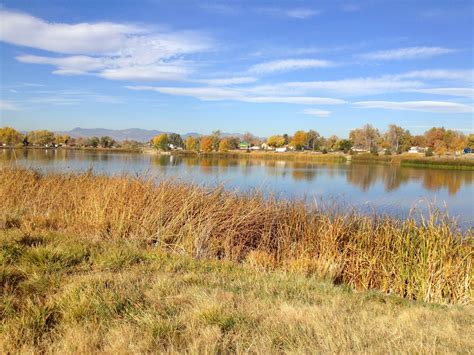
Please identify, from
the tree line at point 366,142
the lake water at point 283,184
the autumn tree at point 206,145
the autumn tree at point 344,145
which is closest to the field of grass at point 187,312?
the lake water at point 283,184

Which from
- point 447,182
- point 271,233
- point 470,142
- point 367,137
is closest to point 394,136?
point 367,137

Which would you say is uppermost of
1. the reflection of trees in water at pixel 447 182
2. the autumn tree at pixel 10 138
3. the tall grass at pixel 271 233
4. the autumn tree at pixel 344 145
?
the autumn tree at pixel 344 145

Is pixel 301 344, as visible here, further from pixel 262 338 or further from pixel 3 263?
pixel 3 263

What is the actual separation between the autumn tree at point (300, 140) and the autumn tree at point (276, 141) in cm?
1706

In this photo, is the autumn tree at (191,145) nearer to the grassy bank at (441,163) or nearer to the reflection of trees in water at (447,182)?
the grassy bank at (441,163)

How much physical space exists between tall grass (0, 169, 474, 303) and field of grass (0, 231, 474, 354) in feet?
5.60

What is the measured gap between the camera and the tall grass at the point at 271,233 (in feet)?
22.1

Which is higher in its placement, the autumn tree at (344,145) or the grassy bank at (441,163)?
the autumn tree at (344,145)

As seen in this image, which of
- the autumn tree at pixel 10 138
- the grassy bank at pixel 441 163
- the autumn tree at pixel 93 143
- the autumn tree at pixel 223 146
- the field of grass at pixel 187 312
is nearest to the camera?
the field of grass at pixel 187 312

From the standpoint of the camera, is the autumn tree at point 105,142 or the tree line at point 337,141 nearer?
the tree line at point 337,141

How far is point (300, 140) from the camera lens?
12731 cm

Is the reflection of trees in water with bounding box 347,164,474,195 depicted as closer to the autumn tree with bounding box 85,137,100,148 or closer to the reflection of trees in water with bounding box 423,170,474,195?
the reflection of trees in water with bounding box 423,170,474,195

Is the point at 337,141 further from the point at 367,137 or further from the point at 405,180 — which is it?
the point at 405,180

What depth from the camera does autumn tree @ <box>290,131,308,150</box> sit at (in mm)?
127312
